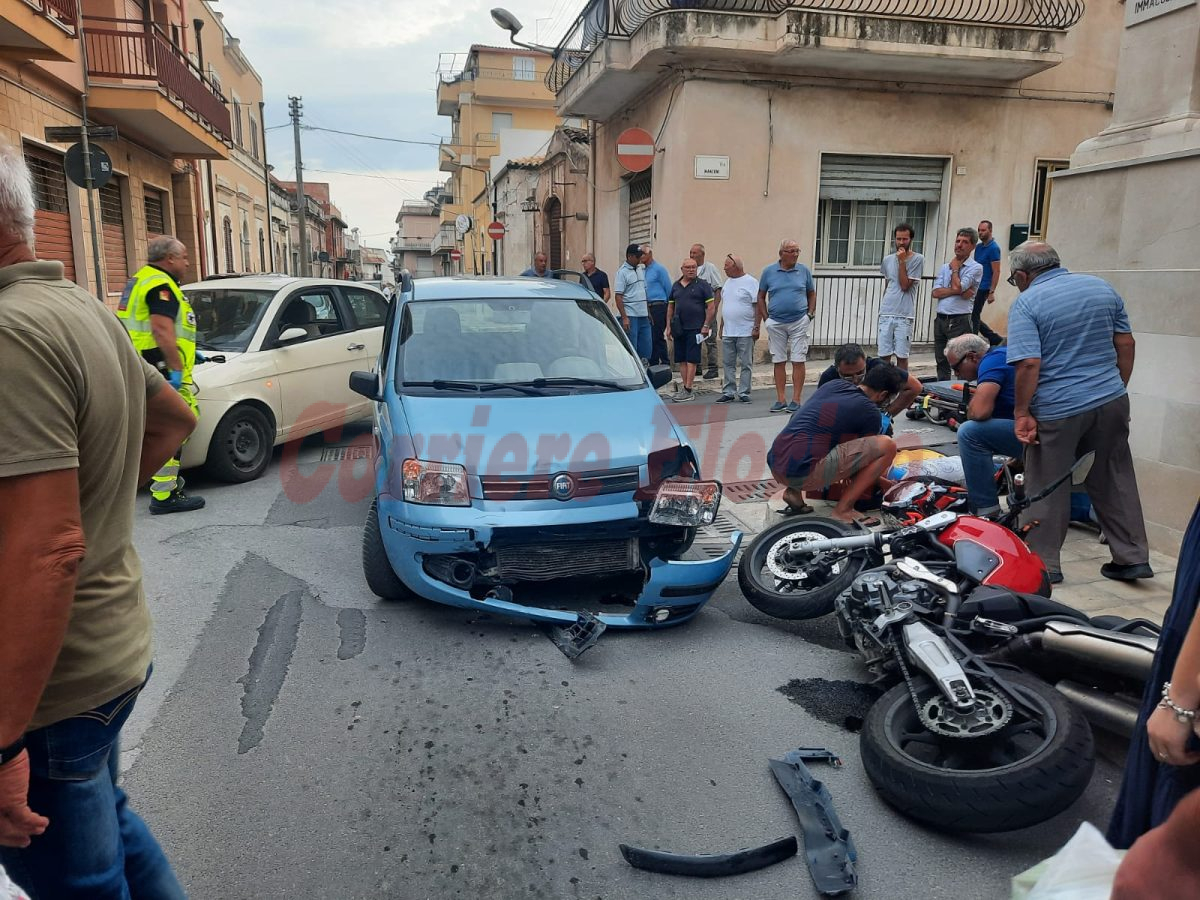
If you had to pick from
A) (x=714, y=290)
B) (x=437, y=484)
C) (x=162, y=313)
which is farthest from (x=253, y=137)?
(x=437, y=484)

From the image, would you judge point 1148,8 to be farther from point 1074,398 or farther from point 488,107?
point 488,107

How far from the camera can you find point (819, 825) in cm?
277

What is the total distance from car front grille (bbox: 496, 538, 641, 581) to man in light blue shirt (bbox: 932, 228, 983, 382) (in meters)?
6.37

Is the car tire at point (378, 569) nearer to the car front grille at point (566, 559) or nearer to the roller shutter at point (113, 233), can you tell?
the car front grille at point (566, 559)

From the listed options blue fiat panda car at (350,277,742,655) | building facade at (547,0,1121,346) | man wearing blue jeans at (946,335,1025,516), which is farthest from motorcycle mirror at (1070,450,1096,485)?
building facade at (547,0,1121,346)

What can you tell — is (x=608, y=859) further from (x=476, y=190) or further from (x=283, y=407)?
(x=476, y=190)

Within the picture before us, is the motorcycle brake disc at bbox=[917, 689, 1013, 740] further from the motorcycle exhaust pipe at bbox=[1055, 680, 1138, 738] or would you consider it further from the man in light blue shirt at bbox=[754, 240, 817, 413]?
the man in light blue shirt at bbox=[754, 240, 817, 413]

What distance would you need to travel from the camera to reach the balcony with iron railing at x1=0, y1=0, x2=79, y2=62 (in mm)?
10469

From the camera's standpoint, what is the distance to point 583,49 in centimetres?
1591

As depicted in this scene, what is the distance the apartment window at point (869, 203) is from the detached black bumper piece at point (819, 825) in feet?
39.2

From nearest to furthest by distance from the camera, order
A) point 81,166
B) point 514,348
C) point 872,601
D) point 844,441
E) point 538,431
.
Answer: point 872,601 < point 538,431 < point 514,348 < point 844,441 < point 81,166

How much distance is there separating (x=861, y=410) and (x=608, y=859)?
3712mm

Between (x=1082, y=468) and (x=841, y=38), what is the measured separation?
31.9 feet

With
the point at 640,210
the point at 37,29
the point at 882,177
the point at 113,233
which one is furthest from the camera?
the point at 113,233
